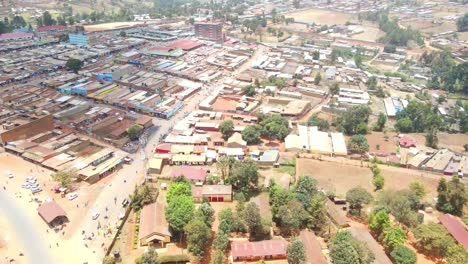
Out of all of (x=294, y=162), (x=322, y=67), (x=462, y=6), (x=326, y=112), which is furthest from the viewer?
(x=462, y=6)

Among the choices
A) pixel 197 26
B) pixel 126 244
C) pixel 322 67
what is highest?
pixel 197 26

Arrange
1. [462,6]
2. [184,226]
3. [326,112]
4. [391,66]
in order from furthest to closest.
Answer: [462,6] → [391,66] → [326,112] → [184,226]

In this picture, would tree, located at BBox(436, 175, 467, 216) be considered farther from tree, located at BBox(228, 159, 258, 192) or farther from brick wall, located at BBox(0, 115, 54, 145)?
brick wall, located at BBox(0, 115, 54, 145)

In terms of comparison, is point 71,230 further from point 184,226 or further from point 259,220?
point 259,220

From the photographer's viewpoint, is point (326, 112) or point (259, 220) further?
point (326, 112)

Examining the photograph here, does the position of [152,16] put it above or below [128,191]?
above

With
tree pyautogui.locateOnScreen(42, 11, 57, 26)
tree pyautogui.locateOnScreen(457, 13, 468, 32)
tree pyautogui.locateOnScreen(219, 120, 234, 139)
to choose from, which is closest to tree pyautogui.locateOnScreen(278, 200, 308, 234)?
tree pyautogui.locateOnScreen(219, 120, 234, 139)

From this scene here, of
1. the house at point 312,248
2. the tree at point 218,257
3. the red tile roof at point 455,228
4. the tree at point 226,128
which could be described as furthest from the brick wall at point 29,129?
the red tile roof at point 455,228

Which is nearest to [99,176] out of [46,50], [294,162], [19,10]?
[294,162]
